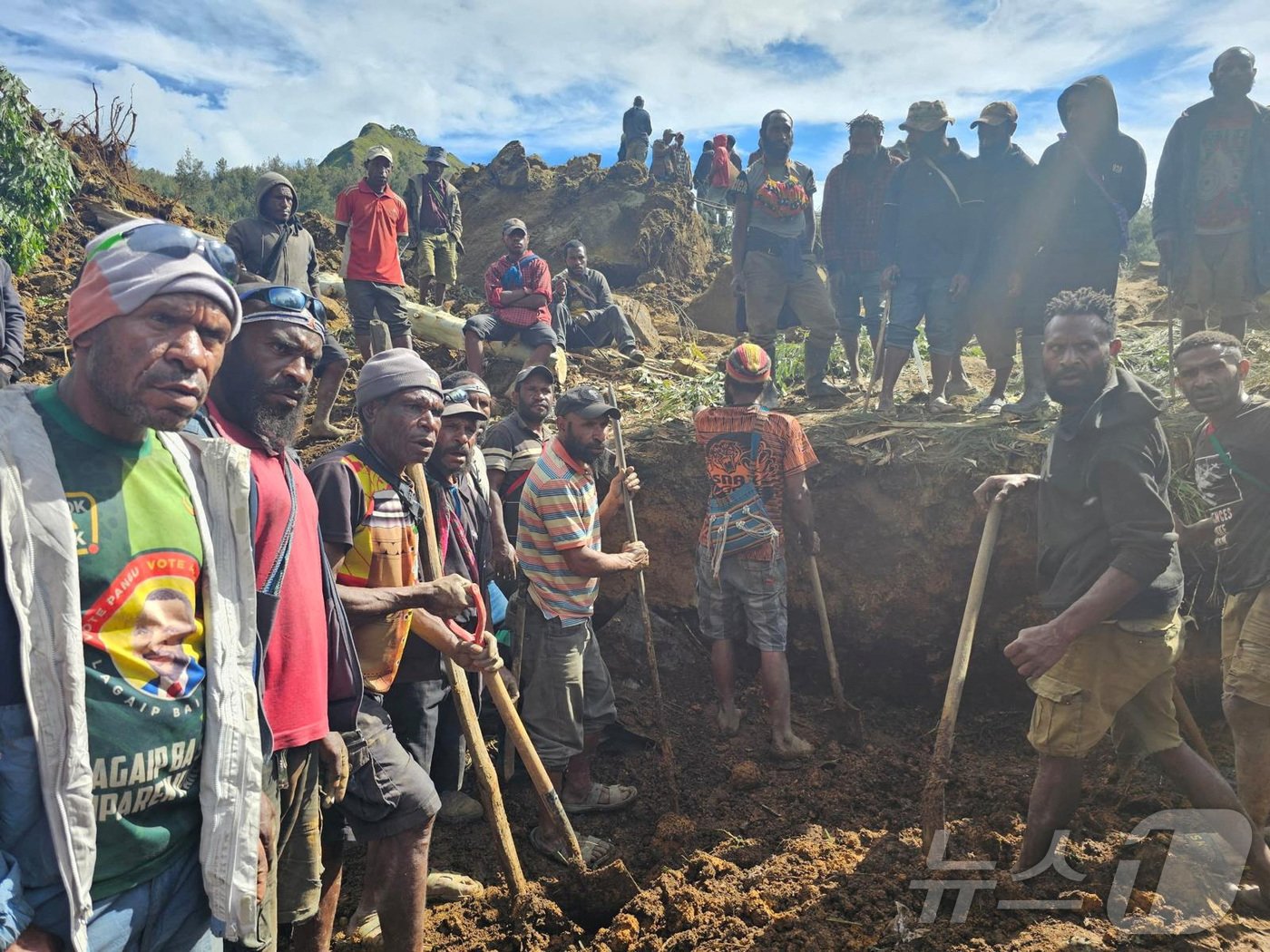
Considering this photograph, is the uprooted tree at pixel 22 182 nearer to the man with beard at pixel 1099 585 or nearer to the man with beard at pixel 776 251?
the man with beard at pixel 776 251

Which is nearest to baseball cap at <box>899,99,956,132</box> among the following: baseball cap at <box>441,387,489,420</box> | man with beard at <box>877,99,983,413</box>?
man with beard at <box>877,99,983,413</box>

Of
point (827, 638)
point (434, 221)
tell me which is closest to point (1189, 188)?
point (827, 638)

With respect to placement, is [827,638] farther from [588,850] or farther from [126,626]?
[126,626]

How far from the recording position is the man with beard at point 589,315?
32.3 feet

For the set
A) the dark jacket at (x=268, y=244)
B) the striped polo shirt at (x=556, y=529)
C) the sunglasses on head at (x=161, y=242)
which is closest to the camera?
the sunglasses on head at (x=161, y=242)

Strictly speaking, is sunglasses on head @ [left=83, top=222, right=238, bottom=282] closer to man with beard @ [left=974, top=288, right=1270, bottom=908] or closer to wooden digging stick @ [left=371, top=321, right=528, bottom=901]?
wooden digging stick @ [left=371, top=321, right=528, bottom=901]

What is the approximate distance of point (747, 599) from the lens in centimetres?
492

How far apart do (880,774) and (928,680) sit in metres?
1.12

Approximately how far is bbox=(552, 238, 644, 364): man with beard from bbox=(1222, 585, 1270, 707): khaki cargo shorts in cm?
694

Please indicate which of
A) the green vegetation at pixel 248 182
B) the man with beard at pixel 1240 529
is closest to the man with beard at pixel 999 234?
the man with beard at pixel 1240 529

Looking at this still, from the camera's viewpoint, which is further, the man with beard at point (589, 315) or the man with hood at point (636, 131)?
the man with hood at point (636, 131)

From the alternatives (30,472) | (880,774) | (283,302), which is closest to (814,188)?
(880,774)

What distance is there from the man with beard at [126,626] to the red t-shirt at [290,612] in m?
0.21

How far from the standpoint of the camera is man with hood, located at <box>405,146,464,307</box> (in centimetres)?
1070
